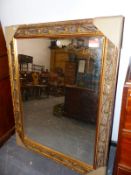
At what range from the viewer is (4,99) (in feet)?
6.66

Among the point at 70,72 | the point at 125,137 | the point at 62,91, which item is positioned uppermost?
the point at 70,72

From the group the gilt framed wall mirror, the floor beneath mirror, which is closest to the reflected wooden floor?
the gilt framed wall mirror

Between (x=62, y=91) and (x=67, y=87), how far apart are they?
0.07 meters

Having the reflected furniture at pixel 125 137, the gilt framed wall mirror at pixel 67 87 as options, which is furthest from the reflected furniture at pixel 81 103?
the reflected furniture at pixel 125 137

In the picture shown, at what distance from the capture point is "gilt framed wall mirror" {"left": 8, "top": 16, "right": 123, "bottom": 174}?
4.48ft

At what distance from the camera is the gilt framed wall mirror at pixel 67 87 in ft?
4.48

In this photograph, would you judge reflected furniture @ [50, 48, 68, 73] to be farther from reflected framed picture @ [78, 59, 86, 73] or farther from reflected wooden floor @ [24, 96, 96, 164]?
reflected wooden floor @ [24, 96, 96, 164]

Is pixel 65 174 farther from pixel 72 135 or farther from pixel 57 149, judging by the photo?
pixel 72 135

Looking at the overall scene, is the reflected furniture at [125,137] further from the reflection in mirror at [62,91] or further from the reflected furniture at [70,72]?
the reflected furniture at [70,72]

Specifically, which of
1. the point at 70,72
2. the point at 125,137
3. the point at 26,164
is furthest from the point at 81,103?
the point at 26,164

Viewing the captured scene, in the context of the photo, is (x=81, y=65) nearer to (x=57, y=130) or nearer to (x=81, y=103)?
(x=81, y=103)

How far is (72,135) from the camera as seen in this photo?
1.73 metres

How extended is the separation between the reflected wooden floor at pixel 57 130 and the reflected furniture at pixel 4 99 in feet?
0.96

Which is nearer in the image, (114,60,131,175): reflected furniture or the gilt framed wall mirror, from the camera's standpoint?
(114,60,131,175): reflected furniture
